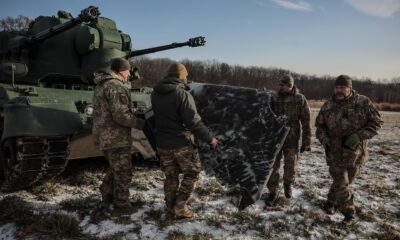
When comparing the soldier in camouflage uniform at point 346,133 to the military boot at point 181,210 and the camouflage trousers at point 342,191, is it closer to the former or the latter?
the camouflage trousers at point 342,191

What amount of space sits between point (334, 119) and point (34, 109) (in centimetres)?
386

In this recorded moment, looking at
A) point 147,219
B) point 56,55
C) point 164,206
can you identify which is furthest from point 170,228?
point 56,55

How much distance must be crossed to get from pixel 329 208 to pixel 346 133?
40.4 inches

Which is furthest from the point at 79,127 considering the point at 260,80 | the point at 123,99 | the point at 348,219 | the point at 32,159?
the point at 260,80

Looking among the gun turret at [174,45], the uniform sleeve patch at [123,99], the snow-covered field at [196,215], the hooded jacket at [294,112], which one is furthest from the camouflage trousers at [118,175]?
the gun turret at [174,45]

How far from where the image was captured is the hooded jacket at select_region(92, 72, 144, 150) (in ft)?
14.5

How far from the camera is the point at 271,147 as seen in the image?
15.5 ft

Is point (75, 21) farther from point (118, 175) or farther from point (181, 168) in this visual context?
point (181, 168)

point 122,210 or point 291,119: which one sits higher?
point 291,119

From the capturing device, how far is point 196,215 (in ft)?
15.8

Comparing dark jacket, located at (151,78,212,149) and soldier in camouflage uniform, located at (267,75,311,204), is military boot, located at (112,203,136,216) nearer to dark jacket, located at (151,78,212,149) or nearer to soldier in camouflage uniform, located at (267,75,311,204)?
dark jacket, located at (151,78,212,149)

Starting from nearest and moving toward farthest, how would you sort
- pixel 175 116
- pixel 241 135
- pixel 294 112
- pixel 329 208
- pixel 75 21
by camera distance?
pixel 175 116 < pixel 241 135 < pixel 329 208 < pixel 294 112 < pixel 75 21

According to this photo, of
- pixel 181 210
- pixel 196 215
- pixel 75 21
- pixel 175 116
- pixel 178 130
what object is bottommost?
pixel 196 215

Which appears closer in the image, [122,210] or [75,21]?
[122,210]
